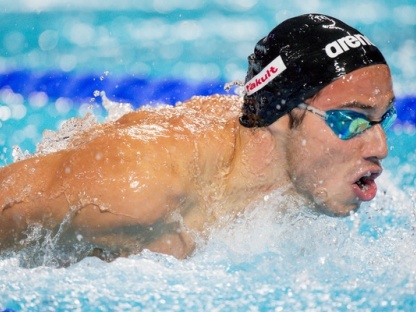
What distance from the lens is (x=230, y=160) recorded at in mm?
2111

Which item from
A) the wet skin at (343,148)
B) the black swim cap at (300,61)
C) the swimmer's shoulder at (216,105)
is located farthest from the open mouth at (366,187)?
the swimmer's shoulder at (216,105)

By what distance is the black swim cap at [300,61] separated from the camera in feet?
6.79

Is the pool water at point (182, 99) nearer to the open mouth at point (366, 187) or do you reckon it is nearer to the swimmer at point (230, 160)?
the swimmer at point (230, 160)

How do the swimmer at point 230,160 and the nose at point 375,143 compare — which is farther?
the nose at point 375,143

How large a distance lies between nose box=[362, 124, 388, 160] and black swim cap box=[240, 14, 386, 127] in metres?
0.16

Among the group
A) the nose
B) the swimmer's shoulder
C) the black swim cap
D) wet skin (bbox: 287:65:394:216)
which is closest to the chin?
wet skin (bbox: 287:65:394:216)

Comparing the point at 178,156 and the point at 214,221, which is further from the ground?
the point at 178,156

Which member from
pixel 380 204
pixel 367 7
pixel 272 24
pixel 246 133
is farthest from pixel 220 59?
pixel 246 133

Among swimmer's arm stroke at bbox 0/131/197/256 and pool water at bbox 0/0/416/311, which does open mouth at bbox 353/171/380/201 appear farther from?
swimmer's arm stroke at bbox 0/131/197/256

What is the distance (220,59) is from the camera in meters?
3.81

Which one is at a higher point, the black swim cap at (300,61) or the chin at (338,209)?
the black swim cap at (300,61)

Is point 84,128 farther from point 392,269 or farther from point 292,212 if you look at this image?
point 392,269

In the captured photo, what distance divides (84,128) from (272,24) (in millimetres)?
1775

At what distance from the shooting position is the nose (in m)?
2.04
